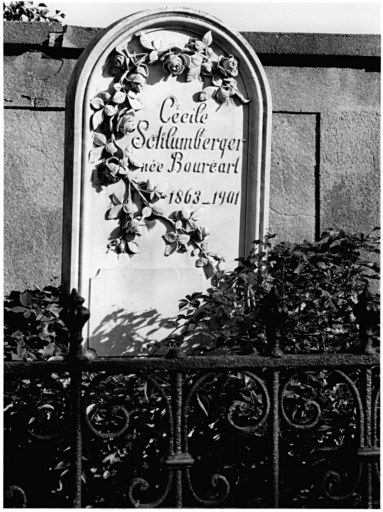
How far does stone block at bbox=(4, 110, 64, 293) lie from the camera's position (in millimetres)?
5461

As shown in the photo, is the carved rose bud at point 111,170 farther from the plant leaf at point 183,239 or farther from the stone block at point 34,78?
the stone block at point 34,78

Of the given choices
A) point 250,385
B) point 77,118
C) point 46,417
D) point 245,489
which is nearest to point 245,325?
point 250,385

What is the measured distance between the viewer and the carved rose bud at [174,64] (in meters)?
4.48

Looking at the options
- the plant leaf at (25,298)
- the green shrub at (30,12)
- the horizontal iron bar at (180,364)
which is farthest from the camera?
the green shrub at (30,12)

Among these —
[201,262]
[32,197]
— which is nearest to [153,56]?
[201,262]

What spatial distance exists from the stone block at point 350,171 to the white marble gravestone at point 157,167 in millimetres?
1127

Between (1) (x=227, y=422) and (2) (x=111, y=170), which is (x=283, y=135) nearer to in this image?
(2) (x=111, y=170)

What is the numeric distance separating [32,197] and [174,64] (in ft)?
5.13

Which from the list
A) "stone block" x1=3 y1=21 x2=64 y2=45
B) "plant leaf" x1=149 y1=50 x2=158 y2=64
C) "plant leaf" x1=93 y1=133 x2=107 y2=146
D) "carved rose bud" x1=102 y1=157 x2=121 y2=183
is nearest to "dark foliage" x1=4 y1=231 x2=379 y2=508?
"carved rose bud" x1=102 y1=157 x2=121 y2=183

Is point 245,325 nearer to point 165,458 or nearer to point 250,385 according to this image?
point 250,385

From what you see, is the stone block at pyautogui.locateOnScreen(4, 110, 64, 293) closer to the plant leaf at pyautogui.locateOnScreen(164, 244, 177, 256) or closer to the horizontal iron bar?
the plant leaf at pyautogui.locateOnScreen(164, 244, 177, 256)

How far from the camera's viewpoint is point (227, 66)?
4547 mm

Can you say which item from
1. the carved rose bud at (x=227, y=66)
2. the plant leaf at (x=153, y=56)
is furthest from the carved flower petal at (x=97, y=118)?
the carved rose bud at (x=227, y=66)

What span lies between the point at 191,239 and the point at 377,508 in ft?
6.17
